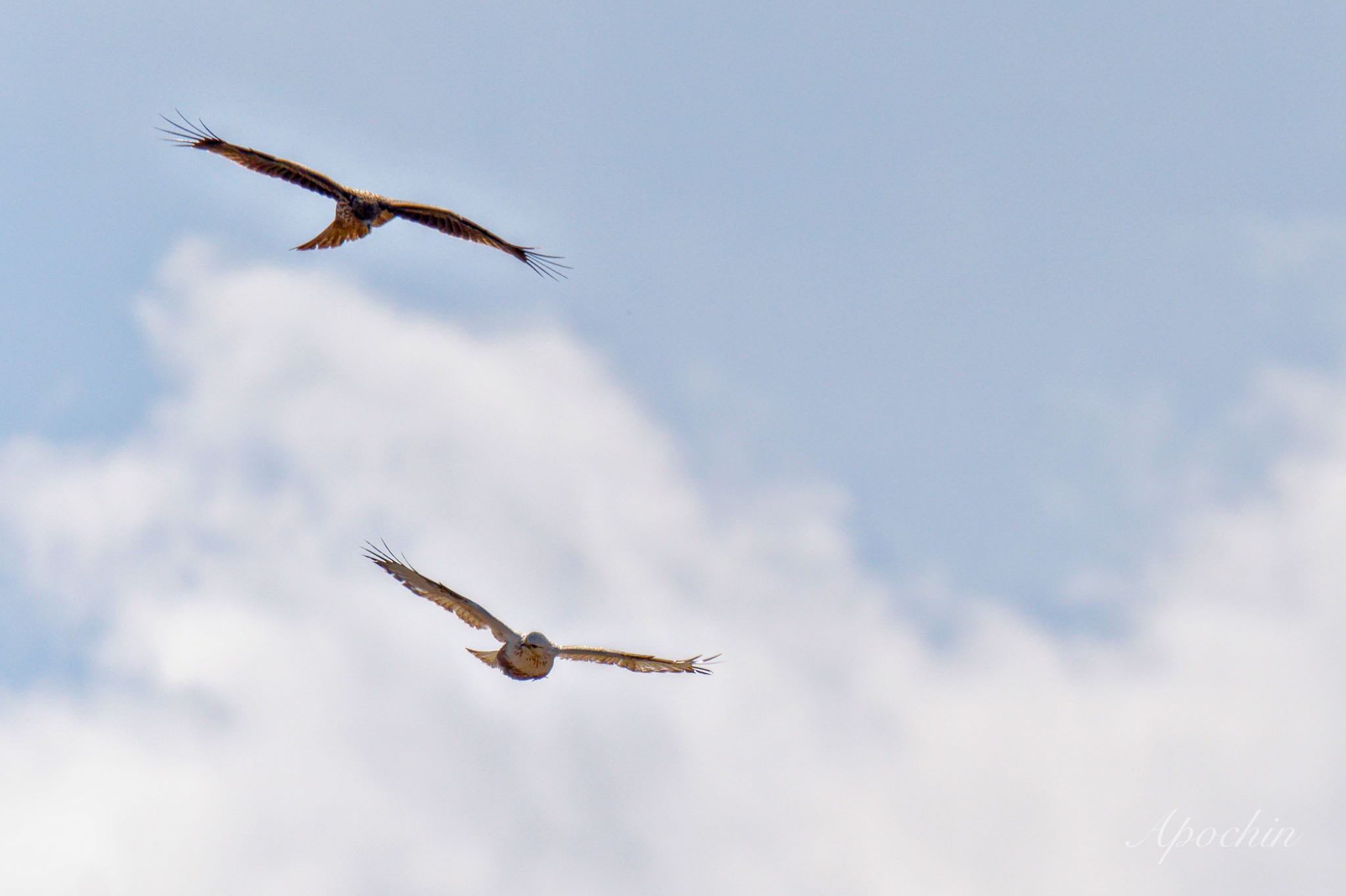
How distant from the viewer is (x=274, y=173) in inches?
1265

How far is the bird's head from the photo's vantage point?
27.7 metres

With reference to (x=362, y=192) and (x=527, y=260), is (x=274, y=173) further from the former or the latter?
(x=527, y=260)

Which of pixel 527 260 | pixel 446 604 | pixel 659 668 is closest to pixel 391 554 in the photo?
pixel 446 604

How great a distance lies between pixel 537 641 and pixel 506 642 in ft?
2.45

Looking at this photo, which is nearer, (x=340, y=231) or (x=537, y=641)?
(x=537, y=641)

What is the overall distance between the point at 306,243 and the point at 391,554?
8.58 meters

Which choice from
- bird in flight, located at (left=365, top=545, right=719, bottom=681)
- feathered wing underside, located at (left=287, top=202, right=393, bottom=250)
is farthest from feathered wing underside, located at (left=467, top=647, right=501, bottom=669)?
feathered wing underside, located at (left=287, top=202, right=393, bottom=250)

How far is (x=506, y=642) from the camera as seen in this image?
28172 millimetres

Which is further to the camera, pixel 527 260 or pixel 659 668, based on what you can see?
pixel 527 260

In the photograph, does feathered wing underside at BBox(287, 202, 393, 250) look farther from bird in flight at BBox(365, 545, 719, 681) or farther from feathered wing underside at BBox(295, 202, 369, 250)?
bird in flight at BBox(365, 545, 719, 681)

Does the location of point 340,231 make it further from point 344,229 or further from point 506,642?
point 506,642

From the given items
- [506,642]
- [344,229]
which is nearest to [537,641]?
[506,642]

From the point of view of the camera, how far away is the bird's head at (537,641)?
2773 centimetres

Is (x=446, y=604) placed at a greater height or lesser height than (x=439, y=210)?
lesser
